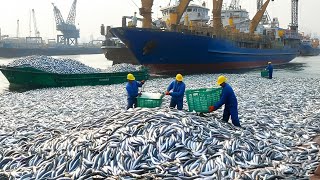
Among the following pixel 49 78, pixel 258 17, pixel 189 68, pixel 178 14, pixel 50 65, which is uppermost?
pixel 258 17

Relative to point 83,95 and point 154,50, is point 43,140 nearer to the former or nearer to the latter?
point 83,95

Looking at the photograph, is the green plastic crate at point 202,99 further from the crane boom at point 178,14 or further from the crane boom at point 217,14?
the crane boom at point 217,14

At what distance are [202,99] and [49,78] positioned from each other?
1696cm

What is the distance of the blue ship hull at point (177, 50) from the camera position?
31.9m

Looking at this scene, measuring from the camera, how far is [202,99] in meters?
9.13

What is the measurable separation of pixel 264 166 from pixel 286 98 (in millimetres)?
10406

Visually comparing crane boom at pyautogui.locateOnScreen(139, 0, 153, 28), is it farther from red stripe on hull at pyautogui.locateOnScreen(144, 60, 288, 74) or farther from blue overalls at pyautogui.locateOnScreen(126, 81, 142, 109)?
blue overalls at pyautogui.locateOnScreen(126, 81, 142, 109)

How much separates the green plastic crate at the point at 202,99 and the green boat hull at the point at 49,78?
16260 millimetres

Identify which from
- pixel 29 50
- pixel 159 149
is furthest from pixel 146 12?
pixel 29 50

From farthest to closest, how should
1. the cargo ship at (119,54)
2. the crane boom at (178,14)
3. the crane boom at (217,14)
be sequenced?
1. the cargo ship at (119,54)
2. the crane boom at (217,14)
3. the crane boom at (178,14)

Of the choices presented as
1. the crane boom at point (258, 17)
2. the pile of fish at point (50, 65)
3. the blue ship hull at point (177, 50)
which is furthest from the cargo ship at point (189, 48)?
the crane boom at point (258, 17)

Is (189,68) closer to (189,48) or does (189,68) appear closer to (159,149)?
(189,48)

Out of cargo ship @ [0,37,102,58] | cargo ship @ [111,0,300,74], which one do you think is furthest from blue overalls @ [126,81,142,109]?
cargo ship @ [0,37,102,58]

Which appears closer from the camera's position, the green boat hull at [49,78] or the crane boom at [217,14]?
the green boat hull at [49,78]
